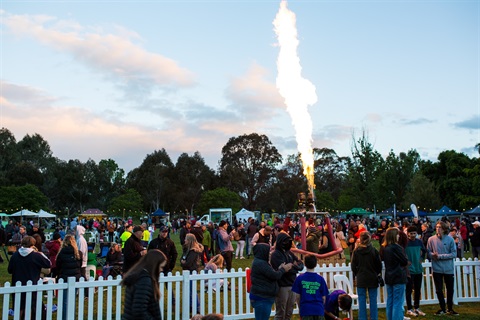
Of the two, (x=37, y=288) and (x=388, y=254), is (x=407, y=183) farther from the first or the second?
(x=37, y=288)

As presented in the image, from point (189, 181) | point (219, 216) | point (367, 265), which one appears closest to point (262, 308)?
point (367, 265)

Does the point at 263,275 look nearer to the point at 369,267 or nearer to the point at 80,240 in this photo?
the point at 369,267

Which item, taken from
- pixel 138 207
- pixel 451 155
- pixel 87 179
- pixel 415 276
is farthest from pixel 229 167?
pixel 415 276

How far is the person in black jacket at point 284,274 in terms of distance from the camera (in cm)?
719

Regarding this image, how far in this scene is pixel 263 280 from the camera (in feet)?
22.5

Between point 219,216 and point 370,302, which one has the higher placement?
point 219,216

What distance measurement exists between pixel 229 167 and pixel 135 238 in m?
65.5

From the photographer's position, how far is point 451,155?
6219 centimetres

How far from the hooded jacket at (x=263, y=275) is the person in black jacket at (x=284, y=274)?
0.30 m

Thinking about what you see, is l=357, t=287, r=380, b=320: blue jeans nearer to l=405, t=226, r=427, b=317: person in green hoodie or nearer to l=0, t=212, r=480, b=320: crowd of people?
l=0, t=212, r=480, b=320: crowd of people

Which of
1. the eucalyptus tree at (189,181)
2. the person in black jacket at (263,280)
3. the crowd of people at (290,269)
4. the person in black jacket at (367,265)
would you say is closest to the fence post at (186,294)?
the crowd of people at (290,269)

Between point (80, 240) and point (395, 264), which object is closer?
point (395, 264)

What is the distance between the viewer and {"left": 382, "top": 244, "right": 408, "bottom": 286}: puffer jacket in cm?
850

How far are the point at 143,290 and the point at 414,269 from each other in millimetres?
7173
